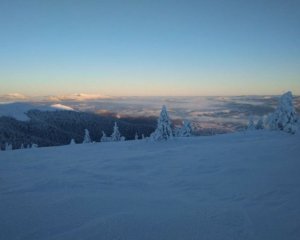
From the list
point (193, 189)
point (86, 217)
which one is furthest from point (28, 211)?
point (193, 189)

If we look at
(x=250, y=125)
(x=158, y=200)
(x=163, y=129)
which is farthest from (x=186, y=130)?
(x=158, y=200)

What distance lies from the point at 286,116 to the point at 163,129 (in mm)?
16535

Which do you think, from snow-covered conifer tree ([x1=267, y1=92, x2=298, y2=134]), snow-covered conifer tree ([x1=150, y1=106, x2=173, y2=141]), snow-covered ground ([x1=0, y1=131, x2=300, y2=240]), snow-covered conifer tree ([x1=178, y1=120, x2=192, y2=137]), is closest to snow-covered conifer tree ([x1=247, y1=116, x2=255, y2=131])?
snow-covered conifer tree ([x1=178, y1=120, x2=192, y2=137])

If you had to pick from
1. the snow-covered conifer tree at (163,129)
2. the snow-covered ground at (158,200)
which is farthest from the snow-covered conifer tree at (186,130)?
the snow-covered ground at (158,200)

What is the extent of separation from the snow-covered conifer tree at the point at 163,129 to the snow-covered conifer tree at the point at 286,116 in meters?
14.8

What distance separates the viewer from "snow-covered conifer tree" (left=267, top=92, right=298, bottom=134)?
114 feet

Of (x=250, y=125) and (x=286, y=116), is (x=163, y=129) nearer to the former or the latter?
(x=286, y=116)

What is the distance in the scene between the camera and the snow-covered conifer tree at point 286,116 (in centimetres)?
3468

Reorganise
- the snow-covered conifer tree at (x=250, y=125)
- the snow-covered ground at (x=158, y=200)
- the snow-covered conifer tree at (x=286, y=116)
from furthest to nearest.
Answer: the snow-covered conifer tree at (x=250, y=125), the snow-covered conifer tree at (x=286, y=116), the snow-covered ground at (x=158, y=200)

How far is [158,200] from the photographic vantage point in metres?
11.9

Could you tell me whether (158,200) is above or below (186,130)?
above

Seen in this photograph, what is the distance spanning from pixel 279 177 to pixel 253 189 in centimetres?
239

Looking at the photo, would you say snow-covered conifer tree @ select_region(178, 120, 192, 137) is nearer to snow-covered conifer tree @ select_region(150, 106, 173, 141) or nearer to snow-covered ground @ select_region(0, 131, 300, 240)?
snow-covered conifer tree @ select_region(150, 106, 173, 141)

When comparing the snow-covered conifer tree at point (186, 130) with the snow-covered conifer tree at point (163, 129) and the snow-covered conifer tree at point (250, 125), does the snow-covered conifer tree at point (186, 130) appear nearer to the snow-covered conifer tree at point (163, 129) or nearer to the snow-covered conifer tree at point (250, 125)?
the snow-covered conifer tree at point (250, 125)
